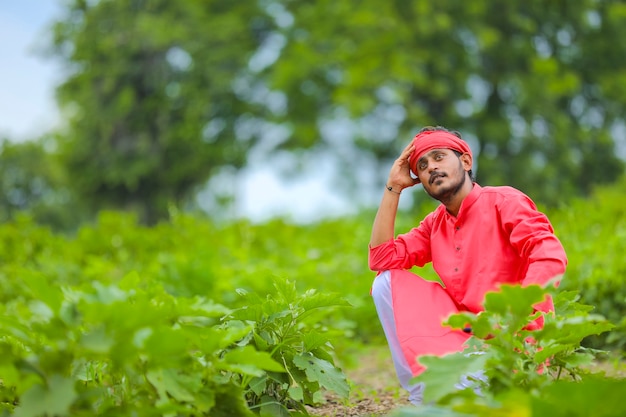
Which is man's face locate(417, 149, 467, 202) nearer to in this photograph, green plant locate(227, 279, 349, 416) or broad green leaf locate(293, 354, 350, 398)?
green plant locate(227, 279, 349, 416)

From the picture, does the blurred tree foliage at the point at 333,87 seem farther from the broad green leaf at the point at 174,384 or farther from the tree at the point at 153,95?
the broad green leaf at the point at 174,384

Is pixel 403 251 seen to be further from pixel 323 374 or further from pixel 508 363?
pixel 508 363

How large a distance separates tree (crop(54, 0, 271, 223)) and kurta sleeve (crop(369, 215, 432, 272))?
17.8m

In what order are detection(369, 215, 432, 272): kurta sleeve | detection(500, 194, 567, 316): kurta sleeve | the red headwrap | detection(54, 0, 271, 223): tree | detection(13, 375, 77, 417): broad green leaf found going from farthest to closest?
detection(54, 0, 271, 223): tree → detection(369, 215, 432, 272): kurta sleeve → the red headwrap → detection(500, 194, 567, 316): kurta sleeve → detection(13, 375, 77, 417): broad green leaf

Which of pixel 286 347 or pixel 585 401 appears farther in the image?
pixel 286 347

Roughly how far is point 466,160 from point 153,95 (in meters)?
20.6

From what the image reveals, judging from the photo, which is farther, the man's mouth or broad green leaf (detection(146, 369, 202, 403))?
the man's mouth

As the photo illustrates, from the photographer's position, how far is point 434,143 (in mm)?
2988

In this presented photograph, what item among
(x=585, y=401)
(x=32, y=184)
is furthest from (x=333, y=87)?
(x=32, y=184)

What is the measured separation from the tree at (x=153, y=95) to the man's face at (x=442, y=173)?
1797cm

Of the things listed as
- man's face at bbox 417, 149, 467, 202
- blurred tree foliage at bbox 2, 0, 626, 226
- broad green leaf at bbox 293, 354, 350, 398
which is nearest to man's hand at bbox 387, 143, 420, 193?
man's face at bbox 417, 149, 467, 202

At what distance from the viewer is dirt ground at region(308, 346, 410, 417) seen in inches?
132

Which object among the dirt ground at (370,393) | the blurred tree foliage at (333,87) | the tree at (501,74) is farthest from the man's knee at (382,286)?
the tree at (501,74)

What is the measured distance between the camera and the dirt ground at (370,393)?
3.35 m
